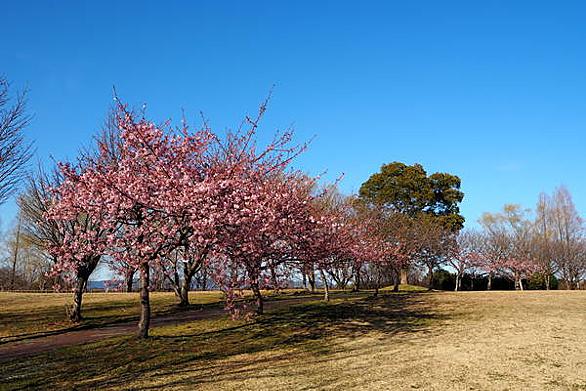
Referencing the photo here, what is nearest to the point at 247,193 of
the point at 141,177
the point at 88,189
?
the point at 141,177

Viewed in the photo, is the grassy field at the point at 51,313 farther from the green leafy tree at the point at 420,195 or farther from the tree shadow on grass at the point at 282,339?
the green leafy tree at the point at 420,195

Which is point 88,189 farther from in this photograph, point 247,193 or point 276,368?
point 276,368

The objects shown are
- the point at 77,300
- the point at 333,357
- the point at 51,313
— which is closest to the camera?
the point at 333,357

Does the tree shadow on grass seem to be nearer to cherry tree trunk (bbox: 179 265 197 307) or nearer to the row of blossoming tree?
the row of blossoming tree

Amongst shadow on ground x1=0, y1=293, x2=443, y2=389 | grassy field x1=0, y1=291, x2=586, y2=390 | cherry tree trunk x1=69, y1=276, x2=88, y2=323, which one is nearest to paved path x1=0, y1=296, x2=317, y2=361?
grassy field x1=0, y1=291, x2=586, y2=390

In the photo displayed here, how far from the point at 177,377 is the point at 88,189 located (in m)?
5.80

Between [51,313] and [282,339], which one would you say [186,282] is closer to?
[51,313]

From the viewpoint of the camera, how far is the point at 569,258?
143ft

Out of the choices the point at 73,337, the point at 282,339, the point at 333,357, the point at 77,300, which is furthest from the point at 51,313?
the point at 333,357

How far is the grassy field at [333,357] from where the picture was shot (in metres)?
8.48

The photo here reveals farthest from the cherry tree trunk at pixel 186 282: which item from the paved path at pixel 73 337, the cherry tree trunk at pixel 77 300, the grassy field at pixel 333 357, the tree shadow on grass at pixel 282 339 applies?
the tree shadow on grass at pixel 282 339

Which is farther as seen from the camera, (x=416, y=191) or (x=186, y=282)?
(x=416, y=191)

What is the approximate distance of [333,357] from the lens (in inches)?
419

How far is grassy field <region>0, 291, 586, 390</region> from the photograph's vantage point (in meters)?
8.48
